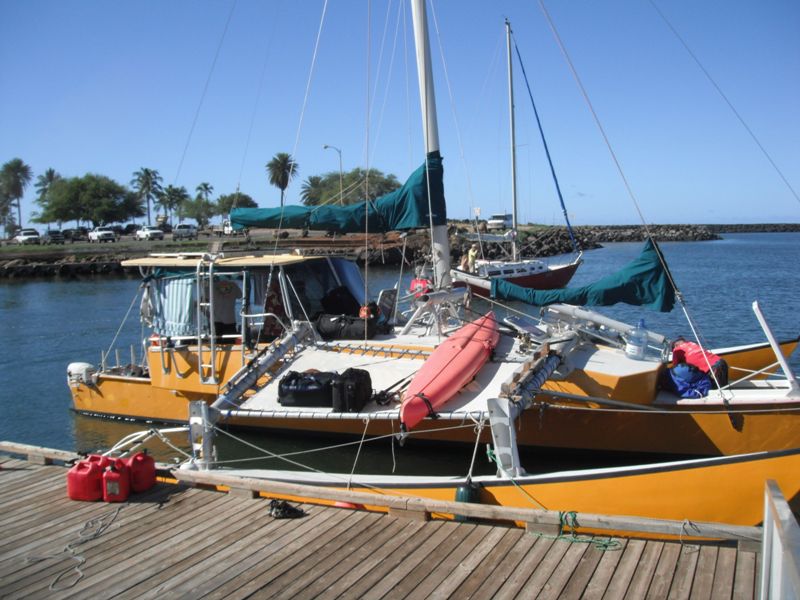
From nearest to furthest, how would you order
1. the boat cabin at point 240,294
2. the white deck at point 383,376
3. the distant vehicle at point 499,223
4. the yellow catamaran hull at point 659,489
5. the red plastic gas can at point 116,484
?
the yellow catamaran hull at point 659,489 < the red plastic gas can at point 116,484 < the white deck at point 383,376 < the boat cabin at point 240,294 < the distant vehicle at point 499,223

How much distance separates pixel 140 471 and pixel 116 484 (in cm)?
28

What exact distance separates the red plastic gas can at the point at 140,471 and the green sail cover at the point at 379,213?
6376 millimetres

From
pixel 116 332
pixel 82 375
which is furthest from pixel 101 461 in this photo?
pixel 116 332

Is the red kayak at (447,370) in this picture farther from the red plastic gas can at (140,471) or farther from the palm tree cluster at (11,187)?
the palm tree cluster at (11,187)

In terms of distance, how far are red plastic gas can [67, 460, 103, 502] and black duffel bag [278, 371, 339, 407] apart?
10.1 ft

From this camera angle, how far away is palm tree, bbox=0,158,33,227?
11881cm

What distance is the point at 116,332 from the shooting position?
89.1 feet

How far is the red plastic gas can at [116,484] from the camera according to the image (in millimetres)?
7242

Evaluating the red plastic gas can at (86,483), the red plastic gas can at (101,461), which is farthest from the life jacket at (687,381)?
the red plastic gas can at (86,483)

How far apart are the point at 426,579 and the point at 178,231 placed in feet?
248

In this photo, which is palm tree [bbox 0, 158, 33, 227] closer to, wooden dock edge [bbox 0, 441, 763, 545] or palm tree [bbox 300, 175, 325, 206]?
palm tree [bbox 300, 175, 325, 206]

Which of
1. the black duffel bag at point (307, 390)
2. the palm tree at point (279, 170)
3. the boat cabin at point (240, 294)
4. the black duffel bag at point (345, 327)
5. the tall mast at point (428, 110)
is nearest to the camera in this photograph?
the black duffel bag at point (307, 390)

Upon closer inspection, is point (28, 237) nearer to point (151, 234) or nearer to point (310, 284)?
point (151, 234)

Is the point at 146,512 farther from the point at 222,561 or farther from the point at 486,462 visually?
the point at 486,462
